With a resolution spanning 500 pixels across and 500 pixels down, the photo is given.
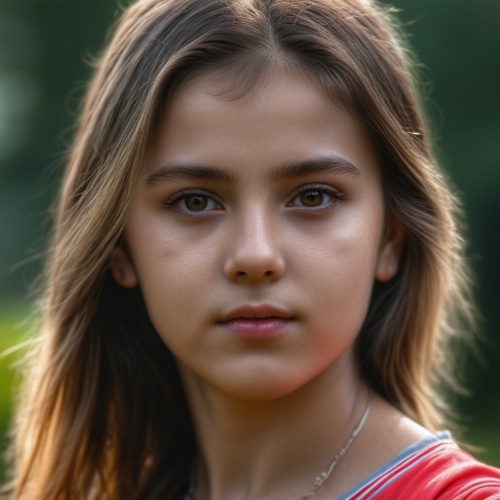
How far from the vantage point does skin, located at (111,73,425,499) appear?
9.66 feet

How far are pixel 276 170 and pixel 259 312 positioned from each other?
0.36 m

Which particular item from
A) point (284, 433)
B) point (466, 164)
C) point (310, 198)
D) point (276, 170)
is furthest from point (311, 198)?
point (466, 164)

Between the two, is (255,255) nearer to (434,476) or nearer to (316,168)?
(316,168)

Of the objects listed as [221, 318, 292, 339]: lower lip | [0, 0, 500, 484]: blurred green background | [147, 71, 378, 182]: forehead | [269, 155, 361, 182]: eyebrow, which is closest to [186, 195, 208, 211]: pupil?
[147, 71, 378, 182]: forehead

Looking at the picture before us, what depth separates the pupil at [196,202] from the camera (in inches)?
120

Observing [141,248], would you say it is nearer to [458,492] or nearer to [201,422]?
[201,422]

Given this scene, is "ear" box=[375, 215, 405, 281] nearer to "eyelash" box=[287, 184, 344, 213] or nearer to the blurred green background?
"eyelash" box=[287, 184, 344, 213]

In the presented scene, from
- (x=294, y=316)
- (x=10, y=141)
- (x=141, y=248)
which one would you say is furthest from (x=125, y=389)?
(x=10, y=141)

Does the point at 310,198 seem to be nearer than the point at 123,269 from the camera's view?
Yes

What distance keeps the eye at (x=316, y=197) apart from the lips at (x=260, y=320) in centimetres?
28

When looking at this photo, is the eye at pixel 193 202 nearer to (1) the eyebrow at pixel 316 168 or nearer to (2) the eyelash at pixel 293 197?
(2) the eyelash at pixel 293 197

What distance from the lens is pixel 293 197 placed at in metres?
3.00

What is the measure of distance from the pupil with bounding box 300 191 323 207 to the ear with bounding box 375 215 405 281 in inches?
13.7

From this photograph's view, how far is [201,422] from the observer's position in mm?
3482
